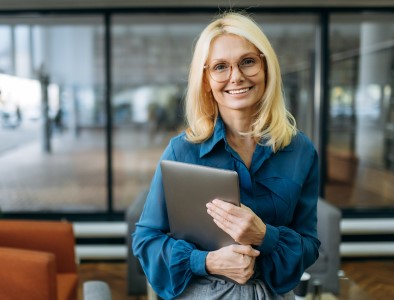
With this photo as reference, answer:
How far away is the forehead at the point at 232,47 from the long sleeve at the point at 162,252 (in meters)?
0.26

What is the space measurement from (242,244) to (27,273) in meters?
1.61

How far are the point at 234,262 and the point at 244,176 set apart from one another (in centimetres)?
20

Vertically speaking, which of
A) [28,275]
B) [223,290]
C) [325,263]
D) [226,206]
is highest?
[226,206]

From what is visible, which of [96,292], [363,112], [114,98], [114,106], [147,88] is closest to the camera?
[96,292]

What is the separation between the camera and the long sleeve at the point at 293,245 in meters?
1.05

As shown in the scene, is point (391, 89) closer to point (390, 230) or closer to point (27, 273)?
point (390, 230)

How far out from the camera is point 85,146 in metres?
8.75

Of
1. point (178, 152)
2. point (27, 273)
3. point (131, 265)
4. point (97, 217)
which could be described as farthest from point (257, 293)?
point (97, 217)

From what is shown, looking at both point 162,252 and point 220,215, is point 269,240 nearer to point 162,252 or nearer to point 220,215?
point 220,215

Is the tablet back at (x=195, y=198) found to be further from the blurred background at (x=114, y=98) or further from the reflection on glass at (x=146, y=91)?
the reflection on glass at (x=146, y=91)

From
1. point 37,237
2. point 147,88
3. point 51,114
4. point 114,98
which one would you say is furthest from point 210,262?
point 147,88

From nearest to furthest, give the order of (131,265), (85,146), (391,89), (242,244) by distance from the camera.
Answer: (242,244)
(131,265)
(391,89)
(85,146)

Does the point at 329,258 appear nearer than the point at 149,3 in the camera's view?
Yes

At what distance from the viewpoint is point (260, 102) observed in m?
1.15
